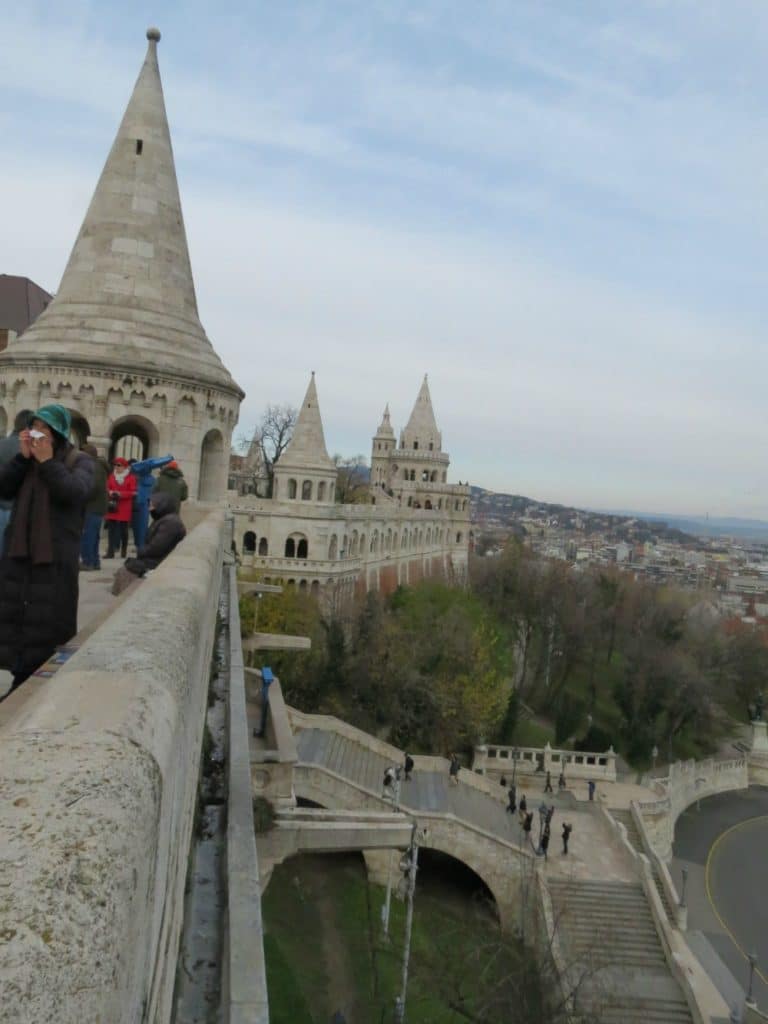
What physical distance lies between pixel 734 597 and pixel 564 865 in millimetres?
98079

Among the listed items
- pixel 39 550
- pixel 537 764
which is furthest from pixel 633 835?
pixel 39 550

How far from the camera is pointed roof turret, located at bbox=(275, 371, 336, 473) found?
38438mm

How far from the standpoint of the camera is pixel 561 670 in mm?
43625

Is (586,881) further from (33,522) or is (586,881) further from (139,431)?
(33,522)

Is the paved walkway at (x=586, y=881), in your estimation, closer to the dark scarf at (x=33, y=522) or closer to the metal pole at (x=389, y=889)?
the metal pole at (x=389, y=889)

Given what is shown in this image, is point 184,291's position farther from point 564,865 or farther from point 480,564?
point 480,564

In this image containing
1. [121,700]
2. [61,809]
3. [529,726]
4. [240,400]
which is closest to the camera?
[61,809]

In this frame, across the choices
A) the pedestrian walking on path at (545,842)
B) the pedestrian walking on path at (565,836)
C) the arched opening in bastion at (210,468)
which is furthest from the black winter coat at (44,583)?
the pedestrian walking on path at (565,836)

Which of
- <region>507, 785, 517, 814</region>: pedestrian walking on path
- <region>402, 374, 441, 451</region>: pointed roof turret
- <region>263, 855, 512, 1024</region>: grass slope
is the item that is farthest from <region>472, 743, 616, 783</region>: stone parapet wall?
<region>402, 374, 441, 451</region>: pointed roof turret

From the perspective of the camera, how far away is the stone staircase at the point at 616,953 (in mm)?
15727

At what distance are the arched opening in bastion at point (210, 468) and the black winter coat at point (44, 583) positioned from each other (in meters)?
10.2

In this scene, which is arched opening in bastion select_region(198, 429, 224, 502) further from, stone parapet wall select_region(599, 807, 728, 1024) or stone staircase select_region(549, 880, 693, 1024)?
stone parapet wall select_region(599, 807, 728, 1024)

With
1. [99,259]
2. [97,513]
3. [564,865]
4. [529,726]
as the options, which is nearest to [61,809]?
[97,513]

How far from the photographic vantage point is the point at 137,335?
513 inches
